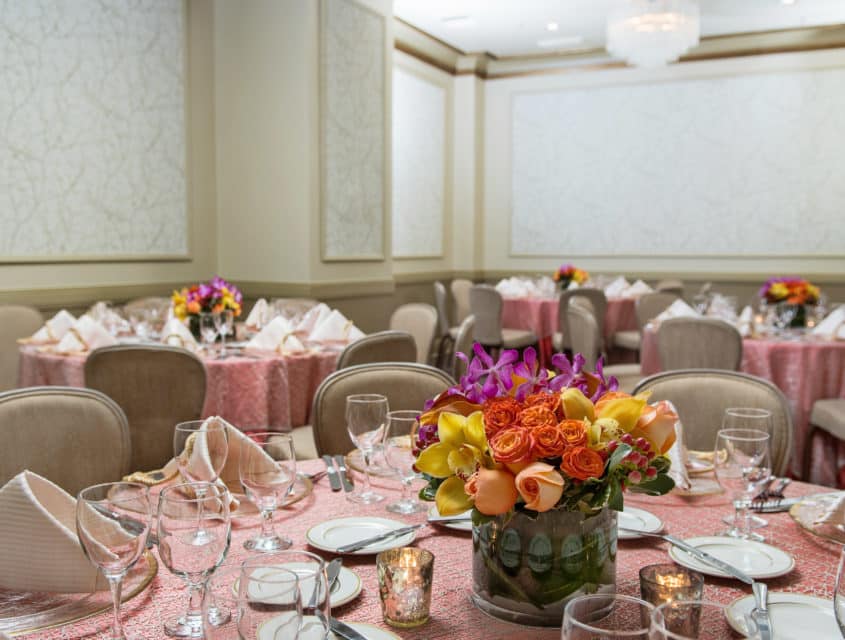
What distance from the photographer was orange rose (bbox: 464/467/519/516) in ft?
3.13

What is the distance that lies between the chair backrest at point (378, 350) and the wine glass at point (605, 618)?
2279 mm

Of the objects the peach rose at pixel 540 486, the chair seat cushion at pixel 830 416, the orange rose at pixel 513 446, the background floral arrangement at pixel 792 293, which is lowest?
the chair seat cushion at pixel 830 416

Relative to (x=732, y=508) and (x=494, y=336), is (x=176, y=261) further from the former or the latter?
(x=732, y=508)

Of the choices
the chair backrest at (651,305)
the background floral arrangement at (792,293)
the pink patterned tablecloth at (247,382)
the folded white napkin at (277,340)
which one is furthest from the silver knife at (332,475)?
the chair backrest at (651,305)

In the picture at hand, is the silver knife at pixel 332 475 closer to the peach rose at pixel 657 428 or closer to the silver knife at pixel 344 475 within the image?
the silver knife at pixel 344 475

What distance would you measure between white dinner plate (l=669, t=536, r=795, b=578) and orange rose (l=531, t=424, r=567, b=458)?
35 cm

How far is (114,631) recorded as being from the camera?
3.09 ft

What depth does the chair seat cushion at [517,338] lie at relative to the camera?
20.9 feet

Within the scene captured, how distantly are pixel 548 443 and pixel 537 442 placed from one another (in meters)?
0.01

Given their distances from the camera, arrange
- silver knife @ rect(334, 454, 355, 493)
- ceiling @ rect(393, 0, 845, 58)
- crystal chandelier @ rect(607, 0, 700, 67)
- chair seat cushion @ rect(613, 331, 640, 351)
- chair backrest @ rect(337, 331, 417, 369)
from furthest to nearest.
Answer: ceiling @ rect(393, 0, 845, 58) → chair seat cushion @ rect(613, 331, 640, 351) → crystal chandelier @ rect(607, 0, 700, 67) → chair backrest @ rect(337, 331, 417, 369) → silver knife @ rect(334, 454, 355, 493)

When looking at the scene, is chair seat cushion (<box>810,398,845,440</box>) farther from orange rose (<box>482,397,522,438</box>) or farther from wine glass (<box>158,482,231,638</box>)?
wine glass (<box>158,482,231,638</box>)

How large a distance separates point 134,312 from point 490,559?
311 centimetres

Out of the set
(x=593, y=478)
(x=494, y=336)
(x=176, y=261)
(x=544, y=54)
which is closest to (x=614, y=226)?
(x=544, y=54)

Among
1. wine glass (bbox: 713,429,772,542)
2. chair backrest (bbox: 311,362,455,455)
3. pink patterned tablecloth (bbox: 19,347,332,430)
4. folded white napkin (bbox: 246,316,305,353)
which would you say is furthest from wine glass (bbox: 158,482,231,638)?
folded white napkin (bbox: 246,316,305,353)
